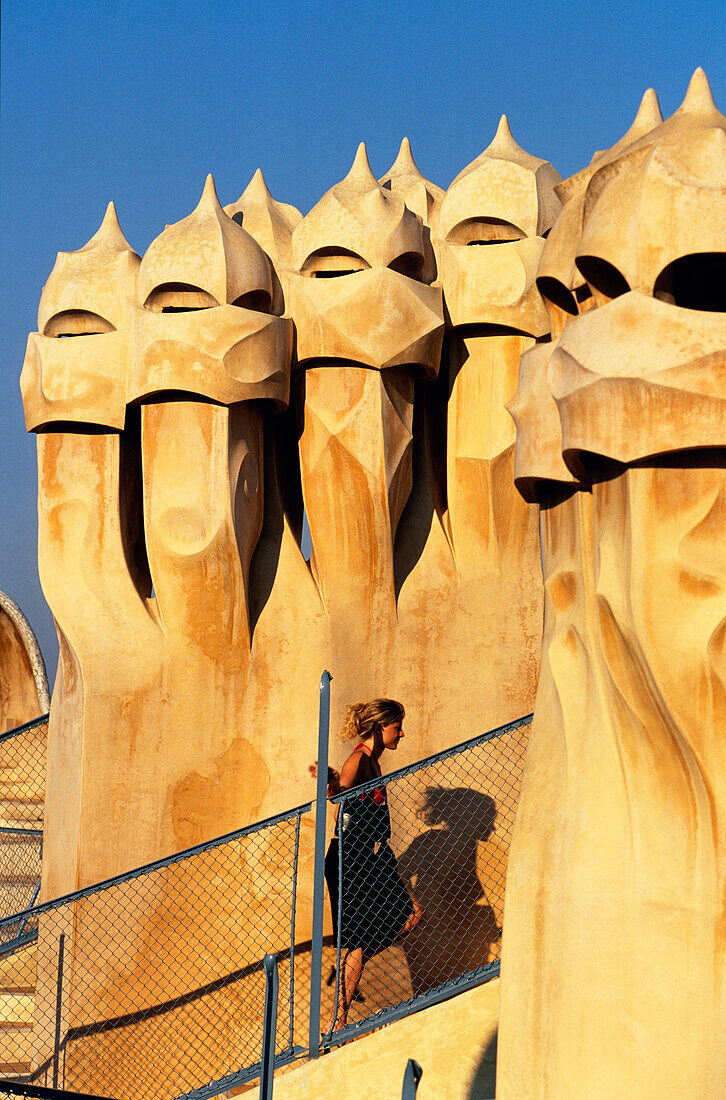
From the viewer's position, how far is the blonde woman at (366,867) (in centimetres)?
604

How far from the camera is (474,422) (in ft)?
27.6

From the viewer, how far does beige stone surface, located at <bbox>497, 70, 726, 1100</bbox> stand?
437cm

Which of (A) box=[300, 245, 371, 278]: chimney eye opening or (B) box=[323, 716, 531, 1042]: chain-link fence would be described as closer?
(B) box=[323, 716, 531, 1042]: chain-link fence

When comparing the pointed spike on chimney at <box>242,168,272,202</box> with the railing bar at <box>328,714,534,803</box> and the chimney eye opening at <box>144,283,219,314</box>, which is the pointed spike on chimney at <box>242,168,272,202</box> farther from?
the railing bar at <box>328,714,534,803</box>

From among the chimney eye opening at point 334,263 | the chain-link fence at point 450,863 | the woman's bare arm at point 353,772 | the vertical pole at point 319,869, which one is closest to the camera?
the vertical pole at point 319,869

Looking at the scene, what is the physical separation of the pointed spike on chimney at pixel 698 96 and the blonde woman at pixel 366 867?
3.05 meters

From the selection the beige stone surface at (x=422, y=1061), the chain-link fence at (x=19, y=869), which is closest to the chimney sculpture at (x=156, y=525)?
the beige stone surface at (x=422, y=1061)

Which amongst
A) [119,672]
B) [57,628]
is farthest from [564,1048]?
[57,628]

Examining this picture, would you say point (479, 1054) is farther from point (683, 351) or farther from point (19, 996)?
point (19, 996)

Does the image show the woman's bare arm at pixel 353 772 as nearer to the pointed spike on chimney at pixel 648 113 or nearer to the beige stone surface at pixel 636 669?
the beige stone surface at pixel 636 669

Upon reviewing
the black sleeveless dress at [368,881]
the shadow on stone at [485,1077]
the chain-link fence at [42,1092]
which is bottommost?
the shadow on stone at [485,1077]

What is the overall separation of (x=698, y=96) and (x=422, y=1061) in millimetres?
4284

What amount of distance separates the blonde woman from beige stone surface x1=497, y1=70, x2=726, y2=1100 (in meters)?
1.24

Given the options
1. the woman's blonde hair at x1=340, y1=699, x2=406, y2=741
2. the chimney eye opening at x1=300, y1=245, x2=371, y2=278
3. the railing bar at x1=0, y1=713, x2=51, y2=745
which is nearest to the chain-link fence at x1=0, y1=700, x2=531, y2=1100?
the woman's blonde hair at x1=340, y1=699, x2=406, y2=741
